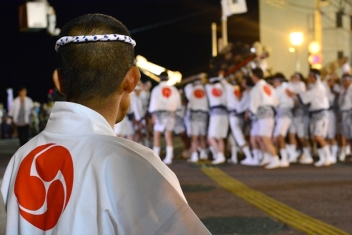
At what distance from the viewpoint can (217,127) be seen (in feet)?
44.7

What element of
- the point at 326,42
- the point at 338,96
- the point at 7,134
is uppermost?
the point at 326,42

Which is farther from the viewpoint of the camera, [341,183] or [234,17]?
[234,17]

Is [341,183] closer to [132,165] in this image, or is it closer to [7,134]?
[132,165]

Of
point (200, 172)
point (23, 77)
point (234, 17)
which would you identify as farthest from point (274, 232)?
point (23, 77)

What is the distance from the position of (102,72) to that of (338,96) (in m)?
12.5

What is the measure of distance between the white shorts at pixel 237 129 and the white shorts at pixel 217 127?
19cm

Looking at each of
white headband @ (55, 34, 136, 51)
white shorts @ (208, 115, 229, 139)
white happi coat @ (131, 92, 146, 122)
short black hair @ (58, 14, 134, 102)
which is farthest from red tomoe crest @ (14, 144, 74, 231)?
white happi coat @ (131, 92, 146, 122)

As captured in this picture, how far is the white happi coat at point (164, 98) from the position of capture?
13.4 meters

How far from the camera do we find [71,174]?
1537 millimetres

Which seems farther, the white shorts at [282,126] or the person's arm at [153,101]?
the person's arm at [153,101]

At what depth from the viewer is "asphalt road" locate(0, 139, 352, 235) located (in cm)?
573

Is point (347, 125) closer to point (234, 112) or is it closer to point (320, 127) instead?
point (320, 127)

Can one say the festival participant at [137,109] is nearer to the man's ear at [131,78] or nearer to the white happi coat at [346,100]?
the white happi coat at [346,100]

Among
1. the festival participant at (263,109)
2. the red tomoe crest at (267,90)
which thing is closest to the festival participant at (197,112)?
the festival participant at (263,109)
